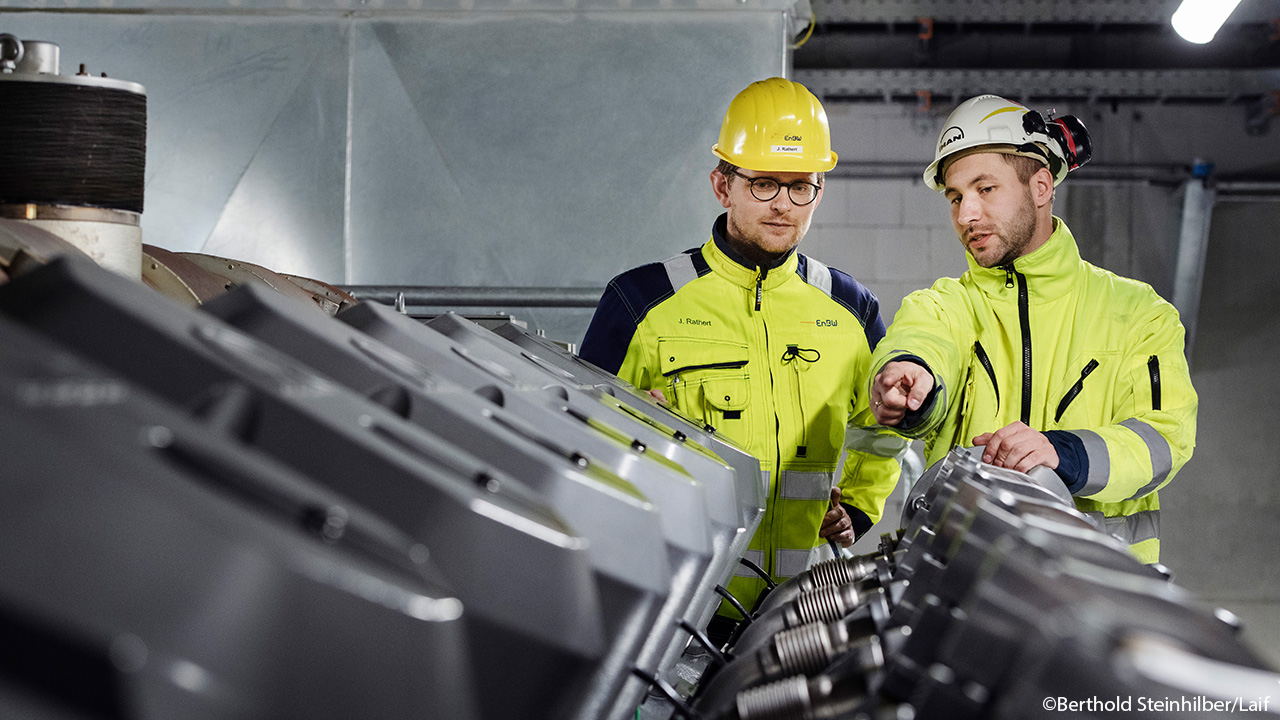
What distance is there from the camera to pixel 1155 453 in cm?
184

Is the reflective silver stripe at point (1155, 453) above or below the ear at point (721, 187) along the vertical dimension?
below

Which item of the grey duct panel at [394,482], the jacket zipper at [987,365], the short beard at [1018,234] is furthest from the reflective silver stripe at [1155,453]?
the grey duct panel at [394,482]

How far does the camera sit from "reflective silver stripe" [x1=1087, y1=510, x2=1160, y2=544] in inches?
77.4

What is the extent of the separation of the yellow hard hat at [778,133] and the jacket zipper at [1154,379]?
0.82m

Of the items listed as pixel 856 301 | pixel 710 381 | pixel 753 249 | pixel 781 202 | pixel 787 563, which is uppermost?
pixel 781 202

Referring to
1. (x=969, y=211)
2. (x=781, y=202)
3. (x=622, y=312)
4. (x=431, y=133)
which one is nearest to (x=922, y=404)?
(x=969, y=211)

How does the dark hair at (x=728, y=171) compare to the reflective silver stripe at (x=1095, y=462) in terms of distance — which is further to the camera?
the dark hair at (x=728, y=171)

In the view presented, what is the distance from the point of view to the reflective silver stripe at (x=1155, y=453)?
1.83m

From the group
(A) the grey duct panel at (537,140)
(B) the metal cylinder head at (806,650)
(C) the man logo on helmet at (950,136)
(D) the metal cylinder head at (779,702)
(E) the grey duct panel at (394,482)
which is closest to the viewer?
(E) the grey duct panel at (394,482)

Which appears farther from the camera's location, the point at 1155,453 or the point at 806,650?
the point at 1155,453

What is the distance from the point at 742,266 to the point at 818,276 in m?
0.20

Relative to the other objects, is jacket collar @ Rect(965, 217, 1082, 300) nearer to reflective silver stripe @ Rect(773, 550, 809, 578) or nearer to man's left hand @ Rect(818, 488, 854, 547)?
man's left hand @ Rect(818, 488, 854, 547)

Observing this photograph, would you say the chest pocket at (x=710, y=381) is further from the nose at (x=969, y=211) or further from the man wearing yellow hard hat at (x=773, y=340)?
the nose at (x=969, y=211)

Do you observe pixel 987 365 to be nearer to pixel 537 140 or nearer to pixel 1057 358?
pixel 1057 358
